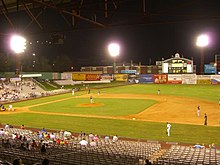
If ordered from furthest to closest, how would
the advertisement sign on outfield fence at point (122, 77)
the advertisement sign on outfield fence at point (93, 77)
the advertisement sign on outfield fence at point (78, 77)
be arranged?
the advertisement sign on outfield fence at point (122, 77) → the advertisement sign on outfield fence at point (93, 77) → the advertisement sign on outfield fence at point (78, 77)

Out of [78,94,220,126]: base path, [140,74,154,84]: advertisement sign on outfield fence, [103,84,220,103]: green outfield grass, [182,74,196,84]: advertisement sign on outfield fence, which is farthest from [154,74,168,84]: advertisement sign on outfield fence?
[78,94,220,126]: base path

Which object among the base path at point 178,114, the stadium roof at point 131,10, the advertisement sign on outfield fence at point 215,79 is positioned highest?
the stadium roof at point 131,10

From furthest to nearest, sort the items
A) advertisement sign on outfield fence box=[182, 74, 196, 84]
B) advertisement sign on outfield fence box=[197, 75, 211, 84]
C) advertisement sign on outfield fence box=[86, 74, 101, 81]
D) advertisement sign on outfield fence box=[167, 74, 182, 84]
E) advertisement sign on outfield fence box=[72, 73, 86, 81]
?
advertisement sign on outfield fence box=[86, 74, 101, 81] → advertisement sign on outfield fence box=[72, 73, 86, 81] → advertisement sign on outfield fence box=[167, 74, 182, 84] → advertisement sign on outfield fence box=[182, 74, 196, 84] → advertisement sign on outfield fence box=[197, 75, 211, 84]

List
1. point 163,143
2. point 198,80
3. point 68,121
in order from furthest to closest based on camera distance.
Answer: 1. point 198,80
2. point 68,121
3. point 163,143

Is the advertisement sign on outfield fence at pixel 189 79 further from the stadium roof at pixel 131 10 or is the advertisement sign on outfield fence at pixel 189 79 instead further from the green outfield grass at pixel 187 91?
the stadium roof at pixel 131 10

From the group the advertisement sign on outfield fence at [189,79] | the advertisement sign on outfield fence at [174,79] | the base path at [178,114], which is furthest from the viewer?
the advertisement sign on outfield fence at [174,79]

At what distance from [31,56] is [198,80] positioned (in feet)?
191

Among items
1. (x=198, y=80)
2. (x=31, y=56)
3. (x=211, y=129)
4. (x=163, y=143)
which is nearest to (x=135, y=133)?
(x=163, y=143)

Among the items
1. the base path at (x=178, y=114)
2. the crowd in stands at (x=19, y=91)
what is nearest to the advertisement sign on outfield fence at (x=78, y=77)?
the crowd in stands at (x=19, y=91)

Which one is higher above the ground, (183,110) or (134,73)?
(134,73)

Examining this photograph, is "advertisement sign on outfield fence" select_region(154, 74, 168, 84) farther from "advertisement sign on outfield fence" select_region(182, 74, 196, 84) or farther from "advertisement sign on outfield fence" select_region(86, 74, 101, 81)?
"advertisement sign on outfield fence" select_region(86, 74, 101, 81)

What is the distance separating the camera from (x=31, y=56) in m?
96.2

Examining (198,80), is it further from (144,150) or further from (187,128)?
(144,150)

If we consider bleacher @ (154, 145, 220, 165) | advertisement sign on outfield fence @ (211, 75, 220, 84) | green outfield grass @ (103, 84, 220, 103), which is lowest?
bleacher @ (154, 145, 220, 165)
